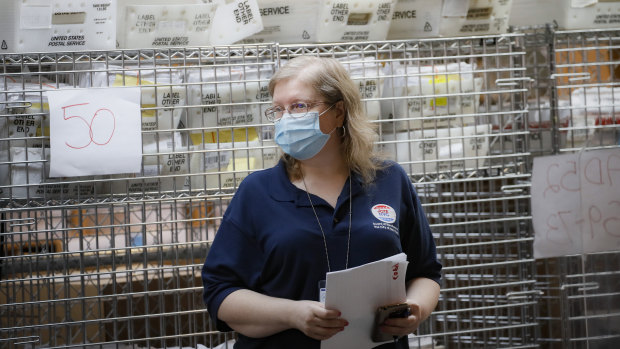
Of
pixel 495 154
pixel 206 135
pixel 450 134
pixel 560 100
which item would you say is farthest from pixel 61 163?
pixel 560 100

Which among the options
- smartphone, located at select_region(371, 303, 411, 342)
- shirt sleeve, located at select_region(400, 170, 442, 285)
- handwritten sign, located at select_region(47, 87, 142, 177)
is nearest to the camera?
smartphone, located at select_region(371, 303, 411, 342)

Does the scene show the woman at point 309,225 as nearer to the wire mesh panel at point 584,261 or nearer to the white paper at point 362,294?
the white paper at point 362,294

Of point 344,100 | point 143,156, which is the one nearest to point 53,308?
point 143,156

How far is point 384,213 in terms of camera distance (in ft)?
5.96

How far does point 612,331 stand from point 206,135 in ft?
5.30

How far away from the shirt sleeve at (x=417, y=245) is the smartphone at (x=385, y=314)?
0.67 feet

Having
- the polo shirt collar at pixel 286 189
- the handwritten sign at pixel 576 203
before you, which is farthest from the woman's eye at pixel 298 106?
the handwritten sign at pixel 576 203

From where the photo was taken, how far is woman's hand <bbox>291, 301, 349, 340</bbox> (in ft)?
5.21

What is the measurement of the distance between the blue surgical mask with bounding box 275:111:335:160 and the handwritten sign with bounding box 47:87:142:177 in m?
0.55

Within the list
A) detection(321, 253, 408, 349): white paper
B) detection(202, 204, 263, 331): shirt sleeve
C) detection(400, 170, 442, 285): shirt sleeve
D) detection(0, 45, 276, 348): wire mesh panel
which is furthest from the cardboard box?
detection(400, 170, 442, 285): shirt sleeve

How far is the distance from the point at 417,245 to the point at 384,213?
0.53ft

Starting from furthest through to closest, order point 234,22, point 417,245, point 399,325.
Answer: point 234,22 < point 417,245 < point 399,325

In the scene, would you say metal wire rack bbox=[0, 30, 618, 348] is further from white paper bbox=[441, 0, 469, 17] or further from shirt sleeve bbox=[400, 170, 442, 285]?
shirt sleeve bbox=[400, 170, 442, 285]

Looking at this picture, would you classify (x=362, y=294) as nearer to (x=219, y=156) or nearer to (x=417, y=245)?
(x=417, y=245)
